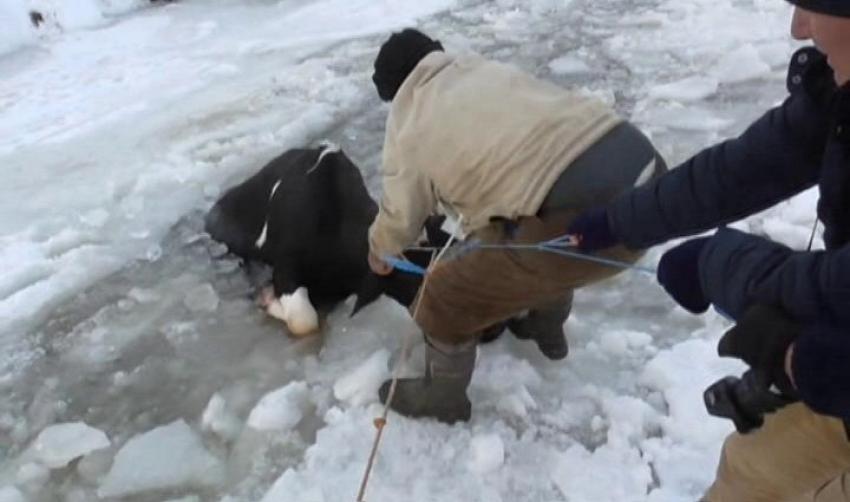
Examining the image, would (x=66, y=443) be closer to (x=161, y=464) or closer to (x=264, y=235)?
(x=161, y=464)

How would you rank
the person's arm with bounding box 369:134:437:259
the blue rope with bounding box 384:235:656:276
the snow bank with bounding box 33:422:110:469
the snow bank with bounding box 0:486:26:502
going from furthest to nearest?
the snow bank with bounding box 33:422:110:469
the snow bank with bounding box 0:486:26:502
the person's arm with bounding box 369:134:437:259
the blue rope with bounding box 384:235:656:276

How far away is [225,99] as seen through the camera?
18.2 feet

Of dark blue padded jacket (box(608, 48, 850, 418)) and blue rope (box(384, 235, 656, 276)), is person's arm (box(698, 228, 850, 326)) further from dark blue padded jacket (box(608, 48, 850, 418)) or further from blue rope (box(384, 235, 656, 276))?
blue rope (box(384, 235, 656, 276))

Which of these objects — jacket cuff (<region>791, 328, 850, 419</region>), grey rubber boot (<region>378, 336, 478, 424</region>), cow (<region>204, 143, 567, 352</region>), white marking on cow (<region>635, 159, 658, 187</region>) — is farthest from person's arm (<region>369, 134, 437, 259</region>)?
jacket cuff (<region>791, 328, 850, 419</region>)

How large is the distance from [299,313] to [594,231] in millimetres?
1368

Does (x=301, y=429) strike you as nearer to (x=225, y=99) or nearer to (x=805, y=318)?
(x=805, y=318)

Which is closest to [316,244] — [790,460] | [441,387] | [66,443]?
[441,387]

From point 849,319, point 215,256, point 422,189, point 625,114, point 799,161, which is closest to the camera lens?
point 849,319

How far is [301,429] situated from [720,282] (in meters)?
1.57

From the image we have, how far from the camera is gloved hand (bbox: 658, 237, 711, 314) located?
1783 mm

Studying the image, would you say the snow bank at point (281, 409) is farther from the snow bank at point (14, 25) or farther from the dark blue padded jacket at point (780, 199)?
the snow bank at point (14, 25)

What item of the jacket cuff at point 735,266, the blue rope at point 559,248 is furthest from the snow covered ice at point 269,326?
the jacket cuff at point 735,266

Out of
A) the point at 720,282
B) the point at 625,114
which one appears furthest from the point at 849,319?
the point at 625,114

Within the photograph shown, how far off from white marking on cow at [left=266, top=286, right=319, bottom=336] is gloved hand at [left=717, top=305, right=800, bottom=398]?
1.96m
